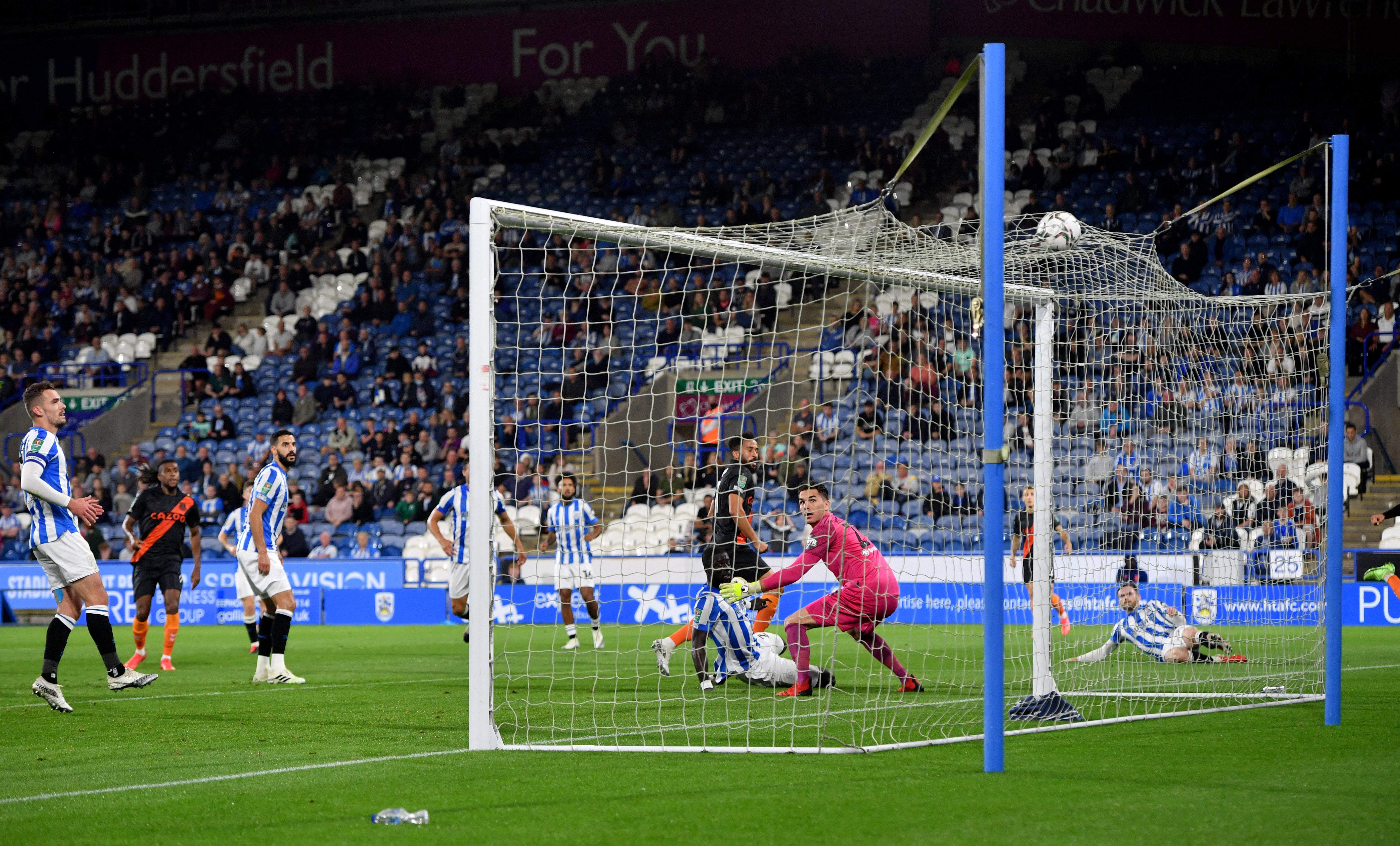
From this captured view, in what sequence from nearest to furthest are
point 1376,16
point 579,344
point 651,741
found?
point 651,741
point 579,344
point 1376,16

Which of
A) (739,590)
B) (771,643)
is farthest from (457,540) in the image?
(739,590)

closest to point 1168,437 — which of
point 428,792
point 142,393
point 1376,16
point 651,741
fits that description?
point 651,741

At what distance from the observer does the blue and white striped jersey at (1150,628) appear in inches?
492

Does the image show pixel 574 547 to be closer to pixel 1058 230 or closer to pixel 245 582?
pixel 245 582

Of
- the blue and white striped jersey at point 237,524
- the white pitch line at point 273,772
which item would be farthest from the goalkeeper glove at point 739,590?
the blue and white striped jersey at point 237,524

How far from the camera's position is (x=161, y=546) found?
43.6 ft

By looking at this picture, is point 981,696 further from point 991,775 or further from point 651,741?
point 991,775

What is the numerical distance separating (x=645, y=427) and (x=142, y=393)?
12.0 m

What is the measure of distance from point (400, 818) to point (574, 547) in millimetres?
9789

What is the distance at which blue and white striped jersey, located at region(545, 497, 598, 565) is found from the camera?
1477 cm

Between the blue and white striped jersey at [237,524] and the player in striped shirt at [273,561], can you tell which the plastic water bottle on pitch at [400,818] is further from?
the blue and white striped jersey at [237,524]

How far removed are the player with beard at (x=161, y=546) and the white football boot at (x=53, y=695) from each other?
334cm

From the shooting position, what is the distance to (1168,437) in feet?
44.9

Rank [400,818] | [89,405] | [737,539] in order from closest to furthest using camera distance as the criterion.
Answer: [400,818] < [737,539] < [89,405]
